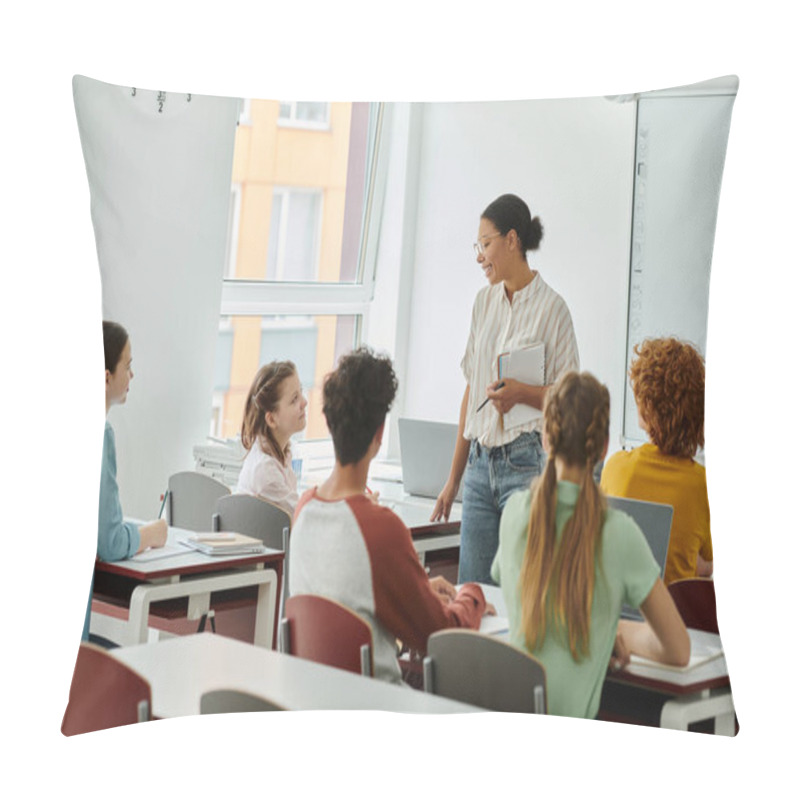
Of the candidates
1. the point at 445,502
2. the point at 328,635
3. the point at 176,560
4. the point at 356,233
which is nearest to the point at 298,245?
the point at 356,233

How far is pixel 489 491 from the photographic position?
3.33 m

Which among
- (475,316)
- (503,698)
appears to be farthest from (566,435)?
(503,698)

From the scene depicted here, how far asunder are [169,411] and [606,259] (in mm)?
1162

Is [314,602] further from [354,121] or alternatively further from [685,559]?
[354,121]

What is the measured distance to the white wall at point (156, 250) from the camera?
339cm

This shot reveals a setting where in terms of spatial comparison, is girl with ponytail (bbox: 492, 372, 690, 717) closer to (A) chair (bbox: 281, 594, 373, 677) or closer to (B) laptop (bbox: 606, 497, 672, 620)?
(B) laptop (bbox: 606, 497, 672, 620)

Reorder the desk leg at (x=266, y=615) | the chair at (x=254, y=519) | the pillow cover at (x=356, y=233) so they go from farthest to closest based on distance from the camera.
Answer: the chair at (x=254, y=519)
the desk leg at (x=266, y=615)
the pillow cover at (x=356, y=233)

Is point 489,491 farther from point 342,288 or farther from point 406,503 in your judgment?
point 342,288

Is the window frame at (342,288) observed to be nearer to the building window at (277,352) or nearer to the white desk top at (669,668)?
the building window at (277,352)

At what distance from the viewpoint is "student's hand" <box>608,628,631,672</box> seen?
3180mm

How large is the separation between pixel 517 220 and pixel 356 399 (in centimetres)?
60

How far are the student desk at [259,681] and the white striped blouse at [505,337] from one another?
654 mm

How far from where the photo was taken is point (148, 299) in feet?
11.2

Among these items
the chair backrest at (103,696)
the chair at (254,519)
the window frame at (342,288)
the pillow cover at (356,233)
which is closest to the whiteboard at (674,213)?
the pillow cover at (356,233)
